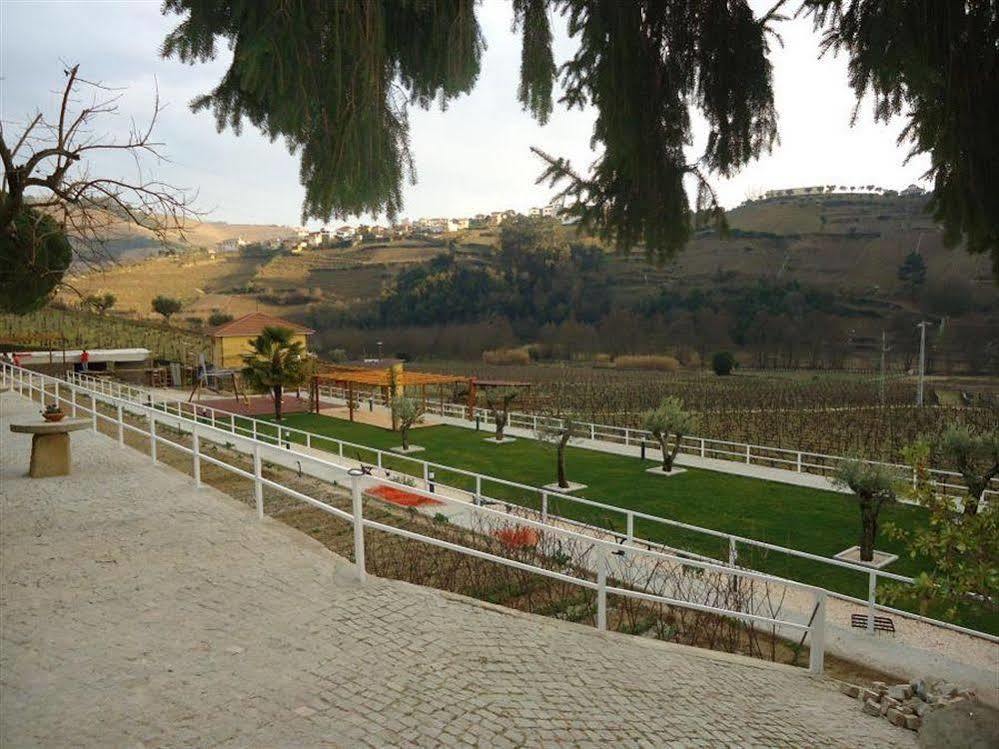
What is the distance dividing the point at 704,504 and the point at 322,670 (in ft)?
46.5

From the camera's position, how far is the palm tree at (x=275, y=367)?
34.4m

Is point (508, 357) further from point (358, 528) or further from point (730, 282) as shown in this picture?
point (358, 528)

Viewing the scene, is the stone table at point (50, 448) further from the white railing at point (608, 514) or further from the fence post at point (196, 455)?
the white railing at point (608, 514)

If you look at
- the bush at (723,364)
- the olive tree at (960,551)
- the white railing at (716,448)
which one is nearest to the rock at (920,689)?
the olive tree at (960,551)

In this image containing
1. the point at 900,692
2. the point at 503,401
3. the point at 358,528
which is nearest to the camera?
the point at 358,528

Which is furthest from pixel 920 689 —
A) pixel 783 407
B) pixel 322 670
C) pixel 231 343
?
pixel 231 343

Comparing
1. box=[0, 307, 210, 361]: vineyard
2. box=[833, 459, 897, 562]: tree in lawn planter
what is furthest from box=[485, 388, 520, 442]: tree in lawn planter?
box=[0, 307, 210, 361]: vineyard

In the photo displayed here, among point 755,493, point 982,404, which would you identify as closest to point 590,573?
point 755,493

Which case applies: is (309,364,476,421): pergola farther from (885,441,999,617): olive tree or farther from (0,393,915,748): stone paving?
(885,441,999,617): olive tree

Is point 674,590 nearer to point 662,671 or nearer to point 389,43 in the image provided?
point 662,671

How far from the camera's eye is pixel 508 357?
9750 centimetres

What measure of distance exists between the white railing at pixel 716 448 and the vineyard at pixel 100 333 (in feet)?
78.8

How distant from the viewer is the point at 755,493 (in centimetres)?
1836

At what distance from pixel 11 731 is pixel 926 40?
20.0ft
